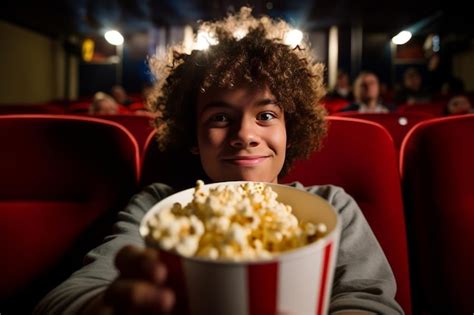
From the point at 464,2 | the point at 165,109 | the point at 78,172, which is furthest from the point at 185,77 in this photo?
the point at 464,2

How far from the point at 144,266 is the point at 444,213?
2.45 ft

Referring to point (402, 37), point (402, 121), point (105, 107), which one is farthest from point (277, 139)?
point (402, 37)

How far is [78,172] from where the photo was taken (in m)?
0.93

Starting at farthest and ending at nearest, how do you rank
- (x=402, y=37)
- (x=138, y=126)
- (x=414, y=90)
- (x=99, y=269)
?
(x=402, y=37), (x=414, y=90), (x=138, y=126), (x=99, y=269)

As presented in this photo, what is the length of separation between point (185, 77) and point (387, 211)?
0.58 m

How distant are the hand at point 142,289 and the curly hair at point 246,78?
1.68ft

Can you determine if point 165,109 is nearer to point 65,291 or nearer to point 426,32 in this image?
point 65,291

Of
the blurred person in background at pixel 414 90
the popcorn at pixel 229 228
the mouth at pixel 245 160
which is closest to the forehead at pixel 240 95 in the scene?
the mouth at pixel 245 160

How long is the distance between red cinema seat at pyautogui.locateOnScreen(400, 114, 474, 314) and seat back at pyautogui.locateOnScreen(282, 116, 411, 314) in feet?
0.16

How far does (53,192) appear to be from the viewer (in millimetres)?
925

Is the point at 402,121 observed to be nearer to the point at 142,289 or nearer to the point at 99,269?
the point at 99,269

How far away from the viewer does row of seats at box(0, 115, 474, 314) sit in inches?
33.5

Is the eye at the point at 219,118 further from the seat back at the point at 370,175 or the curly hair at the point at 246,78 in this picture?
the seat back at the point at 370,175

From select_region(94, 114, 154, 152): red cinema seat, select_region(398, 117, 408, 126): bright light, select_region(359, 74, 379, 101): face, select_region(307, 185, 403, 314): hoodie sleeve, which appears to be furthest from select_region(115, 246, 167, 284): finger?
select_region(359, 74, 379, 101): face
